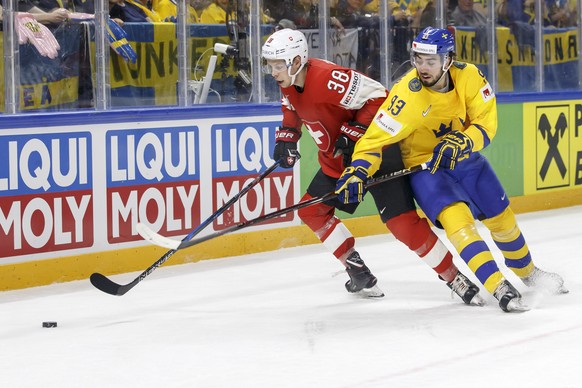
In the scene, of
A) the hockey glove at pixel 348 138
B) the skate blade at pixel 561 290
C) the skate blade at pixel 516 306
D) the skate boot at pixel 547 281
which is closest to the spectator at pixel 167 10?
the hockey glove at pixel 348 138

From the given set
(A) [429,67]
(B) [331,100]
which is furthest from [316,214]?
(A) [429,67]

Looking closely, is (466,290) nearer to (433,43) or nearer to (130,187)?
(433,43)

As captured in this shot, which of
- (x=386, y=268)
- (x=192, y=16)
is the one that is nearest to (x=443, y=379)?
(x=386, y=268)

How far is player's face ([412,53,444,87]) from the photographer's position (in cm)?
504

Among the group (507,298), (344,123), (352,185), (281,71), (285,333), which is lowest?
(285,333)

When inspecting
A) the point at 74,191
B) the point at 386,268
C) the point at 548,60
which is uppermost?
the point at 548,60

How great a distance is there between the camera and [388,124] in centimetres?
509

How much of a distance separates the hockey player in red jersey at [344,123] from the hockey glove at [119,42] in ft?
5.19

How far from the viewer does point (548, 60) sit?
9719 millimetres

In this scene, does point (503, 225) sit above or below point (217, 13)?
below

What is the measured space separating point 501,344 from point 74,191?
8.71ft

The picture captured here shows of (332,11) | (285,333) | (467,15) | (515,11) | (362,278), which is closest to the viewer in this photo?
(285,333)

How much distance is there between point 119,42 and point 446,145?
8.06 ft

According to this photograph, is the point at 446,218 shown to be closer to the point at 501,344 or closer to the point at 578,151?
the point at 501,344
